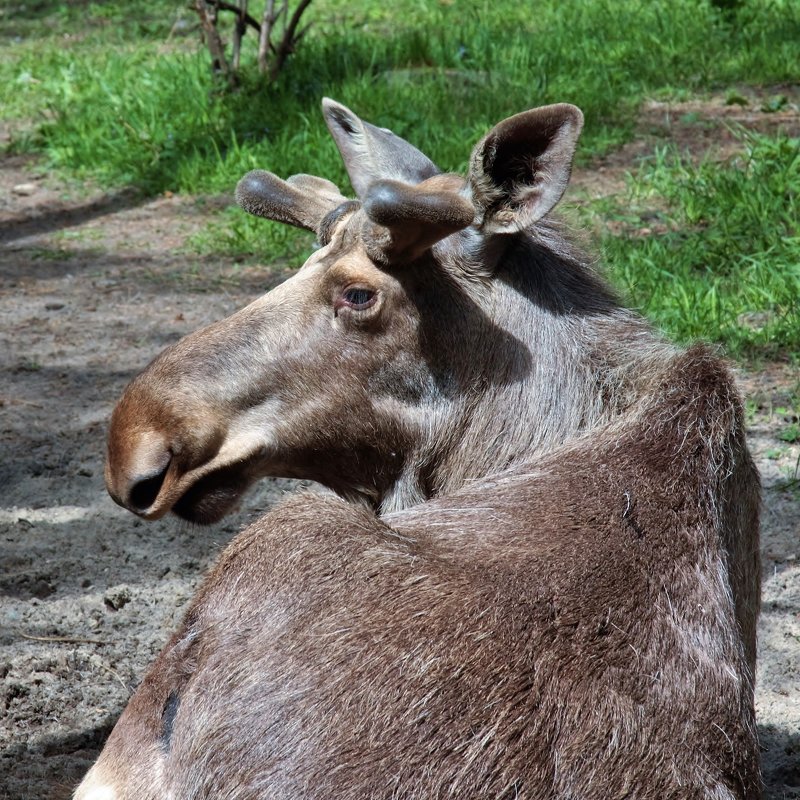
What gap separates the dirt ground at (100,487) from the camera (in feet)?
13.6

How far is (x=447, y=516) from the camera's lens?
3230mm

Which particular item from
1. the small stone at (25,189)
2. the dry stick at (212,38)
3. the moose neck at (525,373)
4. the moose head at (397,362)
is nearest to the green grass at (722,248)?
the moose neck at (525,373)

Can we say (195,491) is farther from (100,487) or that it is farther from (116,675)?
(100,487)

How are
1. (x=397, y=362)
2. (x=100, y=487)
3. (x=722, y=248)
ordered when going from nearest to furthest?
(x=397, y=362)
(x=100, y=487)
(x=722, y=248)

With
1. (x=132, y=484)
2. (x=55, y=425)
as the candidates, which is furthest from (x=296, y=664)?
(x=55, y=425)

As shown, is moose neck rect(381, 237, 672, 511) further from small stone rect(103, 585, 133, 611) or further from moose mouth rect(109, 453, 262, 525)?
small stone rect(103, 585, 133, 611)

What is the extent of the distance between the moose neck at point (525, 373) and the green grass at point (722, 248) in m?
1.90

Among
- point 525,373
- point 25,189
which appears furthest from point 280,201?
point 25,189

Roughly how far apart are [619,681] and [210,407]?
155cm

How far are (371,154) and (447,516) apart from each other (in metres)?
1.58

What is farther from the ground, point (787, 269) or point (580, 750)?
point (580, 750)

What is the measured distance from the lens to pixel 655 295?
21.5 ft

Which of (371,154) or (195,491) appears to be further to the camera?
(371,154)

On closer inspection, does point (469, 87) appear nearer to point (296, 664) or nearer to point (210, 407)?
point (210, 407)
